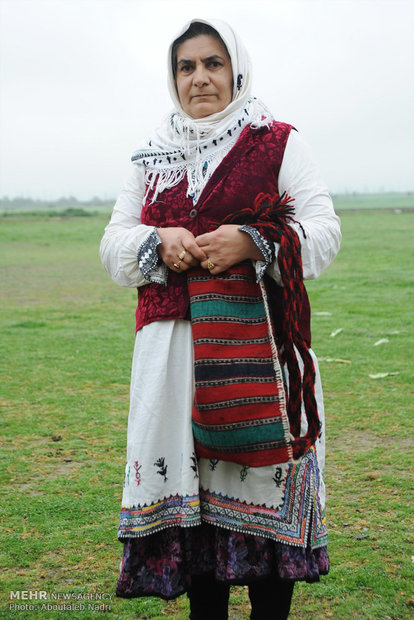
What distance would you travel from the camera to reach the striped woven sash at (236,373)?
6.88 feet

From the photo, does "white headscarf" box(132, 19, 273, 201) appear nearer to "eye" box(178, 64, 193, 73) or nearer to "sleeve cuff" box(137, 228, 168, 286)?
"eye" box(178, 64, 193, 73)

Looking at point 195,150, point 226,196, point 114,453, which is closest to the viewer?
point 226,196

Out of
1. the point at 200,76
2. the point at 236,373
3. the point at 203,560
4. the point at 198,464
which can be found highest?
the point at 200,76

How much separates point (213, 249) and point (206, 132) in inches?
16.7

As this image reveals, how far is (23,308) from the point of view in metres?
11.5

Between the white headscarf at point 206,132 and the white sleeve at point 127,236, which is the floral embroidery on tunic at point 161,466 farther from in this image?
the white headscarf at point 206,132

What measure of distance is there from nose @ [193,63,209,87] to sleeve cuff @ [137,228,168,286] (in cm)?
50

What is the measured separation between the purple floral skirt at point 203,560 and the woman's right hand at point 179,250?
833mm

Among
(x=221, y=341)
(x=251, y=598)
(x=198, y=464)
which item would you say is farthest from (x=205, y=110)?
(x=251, y=598)

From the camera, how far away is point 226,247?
2.12 m

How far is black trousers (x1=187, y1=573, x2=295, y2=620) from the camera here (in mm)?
2314

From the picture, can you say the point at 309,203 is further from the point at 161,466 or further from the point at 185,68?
the point at 161,466

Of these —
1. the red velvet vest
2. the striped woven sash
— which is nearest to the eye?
the red velvet vest

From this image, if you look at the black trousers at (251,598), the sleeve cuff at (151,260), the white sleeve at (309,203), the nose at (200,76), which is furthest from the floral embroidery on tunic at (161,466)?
the nose at (200,76)
